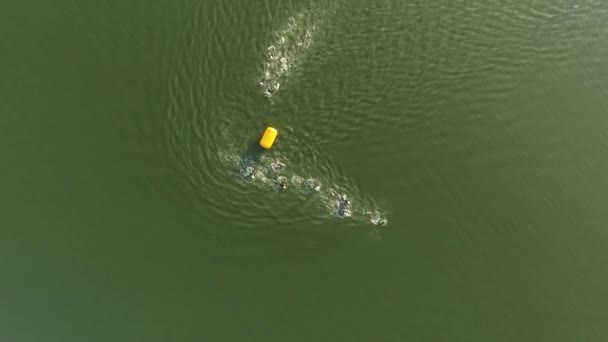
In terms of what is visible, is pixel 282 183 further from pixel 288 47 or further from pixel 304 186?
pixel 288 47

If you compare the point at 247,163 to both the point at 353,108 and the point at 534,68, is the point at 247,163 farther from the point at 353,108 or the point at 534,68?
the point at 534,68

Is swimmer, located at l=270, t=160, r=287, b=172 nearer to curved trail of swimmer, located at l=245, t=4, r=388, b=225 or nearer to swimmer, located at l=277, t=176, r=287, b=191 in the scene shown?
curved trail of swimmer, located at l=245, t=4, r=388, b=225

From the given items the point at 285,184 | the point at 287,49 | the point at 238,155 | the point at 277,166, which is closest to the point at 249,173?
the point at 238,155

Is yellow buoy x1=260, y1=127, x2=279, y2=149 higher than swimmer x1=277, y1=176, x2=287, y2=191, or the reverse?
yellow buoy x1=260, y1=127, x2=279, y2=149

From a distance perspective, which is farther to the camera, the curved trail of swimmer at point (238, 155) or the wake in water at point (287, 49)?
the wake in water at point (287, 49)

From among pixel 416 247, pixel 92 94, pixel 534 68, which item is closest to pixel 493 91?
pixel 534 68

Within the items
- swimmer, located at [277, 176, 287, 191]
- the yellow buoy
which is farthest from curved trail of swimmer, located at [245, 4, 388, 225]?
the yellow buoy

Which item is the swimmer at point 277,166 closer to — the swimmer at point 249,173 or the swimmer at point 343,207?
the swimmer at point 249,173

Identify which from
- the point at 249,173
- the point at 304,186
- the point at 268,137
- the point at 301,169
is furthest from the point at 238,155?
the point at 304,186

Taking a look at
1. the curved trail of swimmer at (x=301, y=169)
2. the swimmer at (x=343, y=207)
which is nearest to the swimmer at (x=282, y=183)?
the curved trail of swimmer at (x=301, y=169)

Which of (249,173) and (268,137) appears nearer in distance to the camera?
(268,137)

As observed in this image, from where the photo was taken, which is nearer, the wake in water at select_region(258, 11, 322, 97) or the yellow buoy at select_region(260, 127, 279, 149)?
the yellow buoy at select_region(260, 127, 279, 149)

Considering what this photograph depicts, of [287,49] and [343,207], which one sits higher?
[287,49]

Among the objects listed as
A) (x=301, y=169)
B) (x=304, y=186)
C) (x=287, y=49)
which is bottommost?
(x=304, y=186)
